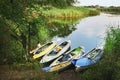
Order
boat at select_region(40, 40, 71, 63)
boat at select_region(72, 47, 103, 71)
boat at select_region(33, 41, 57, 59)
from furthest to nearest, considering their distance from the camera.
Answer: boat at select_region(33, 41, 57, 59) < boat at select_region(40, 40, 71, 63) < boat at select_region(72, 47, 103, 71)

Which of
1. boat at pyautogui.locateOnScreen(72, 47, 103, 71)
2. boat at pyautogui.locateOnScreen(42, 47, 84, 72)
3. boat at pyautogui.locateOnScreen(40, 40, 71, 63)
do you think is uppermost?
boat at pyautogui.locateOnScreen(72, 47, 103, 71)

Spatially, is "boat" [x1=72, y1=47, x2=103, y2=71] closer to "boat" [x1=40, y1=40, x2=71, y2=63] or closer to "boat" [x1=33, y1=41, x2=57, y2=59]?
"boat" [x1=40, y1=40, x2=71, y2=63]

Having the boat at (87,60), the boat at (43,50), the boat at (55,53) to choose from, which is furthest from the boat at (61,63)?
the boat at (43,50)

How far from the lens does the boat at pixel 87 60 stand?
54.3 ft

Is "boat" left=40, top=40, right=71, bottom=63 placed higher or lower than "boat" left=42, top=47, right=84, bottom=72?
lower

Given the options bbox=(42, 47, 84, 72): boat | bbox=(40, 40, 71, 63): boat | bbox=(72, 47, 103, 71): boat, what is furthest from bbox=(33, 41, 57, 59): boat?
bbox=(72, 47, 103, 71): boat

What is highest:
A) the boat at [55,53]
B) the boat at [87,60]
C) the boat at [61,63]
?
the boat at [87,60]

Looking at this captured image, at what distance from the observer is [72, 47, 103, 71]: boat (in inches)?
651

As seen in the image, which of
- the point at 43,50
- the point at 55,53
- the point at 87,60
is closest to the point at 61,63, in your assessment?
the point at 87,60

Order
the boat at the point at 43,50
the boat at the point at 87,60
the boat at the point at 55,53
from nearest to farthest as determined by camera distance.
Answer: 1. the boat at the point at 87,60
2. the boat at the point at 55,53
3. the boat at the point at 43,50

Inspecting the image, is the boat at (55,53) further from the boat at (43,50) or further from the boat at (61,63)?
the boat at (61,63)

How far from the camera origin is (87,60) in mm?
17281

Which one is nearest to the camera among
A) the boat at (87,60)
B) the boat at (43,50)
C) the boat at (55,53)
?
the boat at (87,60)

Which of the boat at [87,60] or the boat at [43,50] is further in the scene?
the boat at [43,50]
